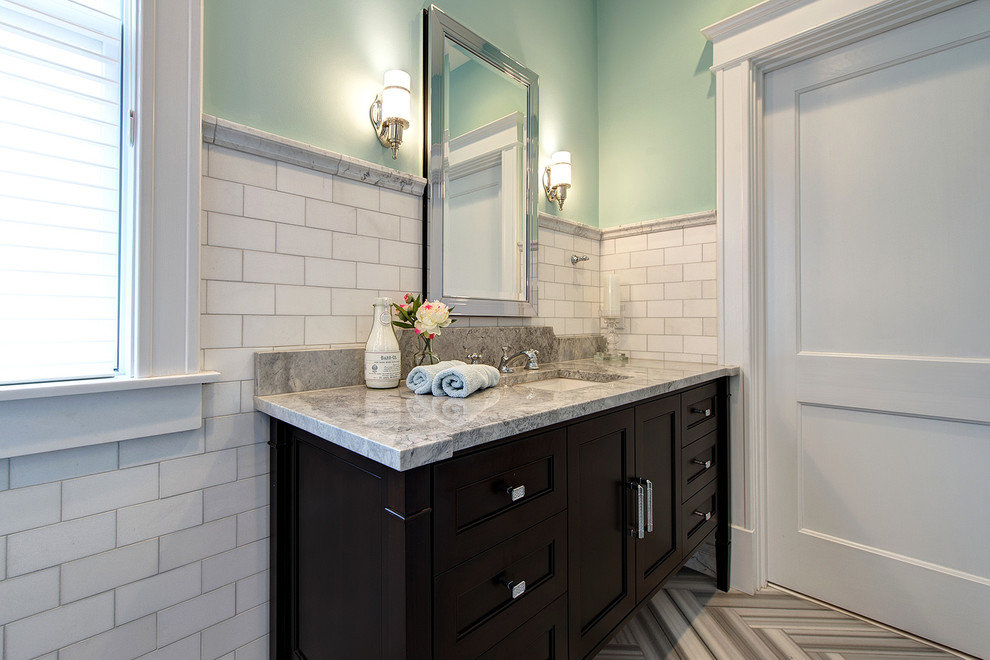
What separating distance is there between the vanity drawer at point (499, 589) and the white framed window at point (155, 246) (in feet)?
2.58

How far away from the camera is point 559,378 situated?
2.00 meters

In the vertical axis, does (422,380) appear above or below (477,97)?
below

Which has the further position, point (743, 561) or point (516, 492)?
point (743, 561)

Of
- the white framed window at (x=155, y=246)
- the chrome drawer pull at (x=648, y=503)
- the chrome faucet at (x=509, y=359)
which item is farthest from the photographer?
Result: the chrome faucet at (x=509, y=359)

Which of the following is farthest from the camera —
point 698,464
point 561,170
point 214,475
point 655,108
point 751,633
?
point 655,108

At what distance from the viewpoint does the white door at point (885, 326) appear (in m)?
1.57

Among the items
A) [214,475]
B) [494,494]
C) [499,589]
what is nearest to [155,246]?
[214,475]

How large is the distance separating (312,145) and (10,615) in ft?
4.37

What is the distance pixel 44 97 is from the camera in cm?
100

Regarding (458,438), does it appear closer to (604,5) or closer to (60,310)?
(60,310)

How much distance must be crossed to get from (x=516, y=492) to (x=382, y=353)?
2.03ft

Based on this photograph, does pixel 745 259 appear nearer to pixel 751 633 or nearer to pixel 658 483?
pixel 658 483

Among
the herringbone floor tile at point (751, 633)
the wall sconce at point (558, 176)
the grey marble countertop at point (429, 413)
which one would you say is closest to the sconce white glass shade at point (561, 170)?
the wall sconce at point (558, 176)

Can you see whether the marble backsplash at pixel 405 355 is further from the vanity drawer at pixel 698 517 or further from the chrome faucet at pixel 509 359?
the vanity drawer at pixel 698 517
